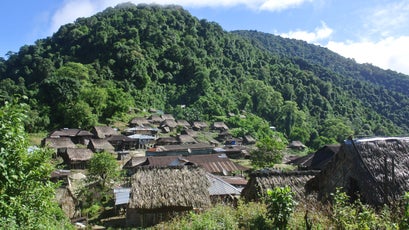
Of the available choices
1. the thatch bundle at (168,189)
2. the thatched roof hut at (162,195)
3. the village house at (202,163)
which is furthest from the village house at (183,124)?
the thatched roof hut at (162,195)

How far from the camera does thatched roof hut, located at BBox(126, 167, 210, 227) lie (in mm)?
16062

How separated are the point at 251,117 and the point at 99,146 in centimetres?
4437

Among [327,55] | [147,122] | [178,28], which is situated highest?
[327,55]

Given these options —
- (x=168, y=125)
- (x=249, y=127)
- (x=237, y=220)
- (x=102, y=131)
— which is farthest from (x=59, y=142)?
(x=249, y=127)

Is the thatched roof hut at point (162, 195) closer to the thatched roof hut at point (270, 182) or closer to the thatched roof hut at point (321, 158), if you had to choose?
the thatched roof hut at point (270, 182)

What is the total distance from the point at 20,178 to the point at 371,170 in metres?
8.70

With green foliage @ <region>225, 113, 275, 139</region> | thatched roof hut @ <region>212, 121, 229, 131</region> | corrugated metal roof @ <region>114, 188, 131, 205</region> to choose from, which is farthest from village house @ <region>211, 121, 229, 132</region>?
corrugated metal roof @ <region>114, 188, 131, 205</region>

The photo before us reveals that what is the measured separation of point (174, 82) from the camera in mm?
86188

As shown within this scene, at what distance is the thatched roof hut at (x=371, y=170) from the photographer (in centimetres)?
898

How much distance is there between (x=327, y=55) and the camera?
200 m

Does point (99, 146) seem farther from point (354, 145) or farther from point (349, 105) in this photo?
point (349, 105)

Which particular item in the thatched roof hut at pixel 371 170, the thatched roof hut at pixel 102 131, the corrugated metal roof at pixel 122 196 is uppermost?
the thatched roof hut at pixel 102 131

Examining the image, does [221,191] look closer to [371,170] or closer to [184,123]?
[371,170]

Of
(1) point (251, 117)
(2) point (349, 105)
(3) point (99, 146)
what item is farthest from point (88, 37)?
(2) point (349, 105)
